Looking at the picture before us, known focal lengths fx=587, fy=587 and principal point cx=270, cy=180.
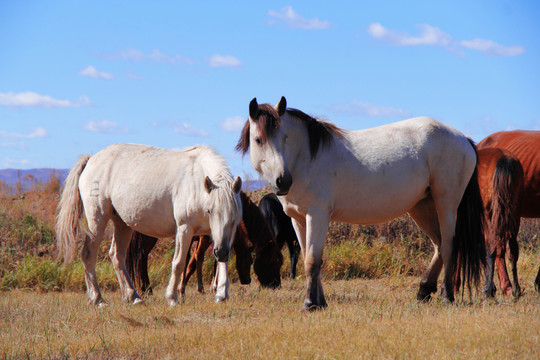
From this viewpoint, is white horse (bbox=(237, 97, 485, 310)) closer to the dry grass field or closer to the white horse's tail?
the dry grass field

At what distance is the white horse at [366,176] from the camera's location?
21.0 ft

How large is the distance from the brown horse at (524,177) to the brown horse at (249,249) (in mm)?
3506

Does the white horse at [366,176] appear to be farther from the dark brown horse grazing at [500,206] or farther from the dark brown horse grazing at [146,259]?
the dark brown horse grazing at [146,259]

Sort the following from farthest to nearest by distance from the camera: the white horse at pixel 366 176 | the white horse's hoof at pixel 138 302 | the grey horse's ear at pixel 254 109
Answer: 1. the white horse's hoof at pixel 138 302
2. the white horse at pixel 366 176
3. the grey horse's ear at pixel 254 109

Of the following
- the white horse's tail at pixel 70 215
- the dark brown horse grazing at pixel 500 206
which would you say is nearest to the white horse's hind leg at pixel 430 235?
the dark brown horse grazing at pixel 500 206

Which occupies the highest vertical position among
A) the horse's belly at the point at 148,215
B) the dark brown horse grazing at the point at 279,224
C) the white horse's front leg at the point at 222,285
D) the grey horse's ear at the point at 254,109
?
the grey horse's ear at the point at 254,109

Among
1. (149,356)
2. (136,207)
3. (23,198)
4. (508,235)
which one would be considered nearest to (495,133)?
(508,235)

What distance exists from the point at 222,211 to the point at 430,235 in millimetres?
2739

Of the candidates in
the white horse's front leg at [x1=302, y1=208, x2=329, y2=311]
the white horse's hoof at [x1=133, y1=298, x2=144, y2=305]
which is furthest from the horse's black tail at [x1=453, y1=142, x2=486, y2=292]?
the white horse's hoof at [x1=133, y1=298, x2=144, y2=305]

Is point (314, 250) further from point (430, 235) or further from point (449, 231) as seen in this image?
point (430, 235)

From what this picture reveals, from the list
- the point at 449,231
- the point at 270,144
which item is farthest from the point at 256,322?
the point at 449,231

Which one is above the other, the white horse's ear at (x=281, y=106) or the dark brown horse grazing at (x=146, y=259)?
the white horse's ear at (x=281, y=106)

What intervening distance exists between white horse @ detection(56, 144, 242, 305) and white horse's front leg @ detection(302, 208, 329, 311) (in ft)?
3.42

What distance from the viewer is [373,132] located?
23.3 ft
